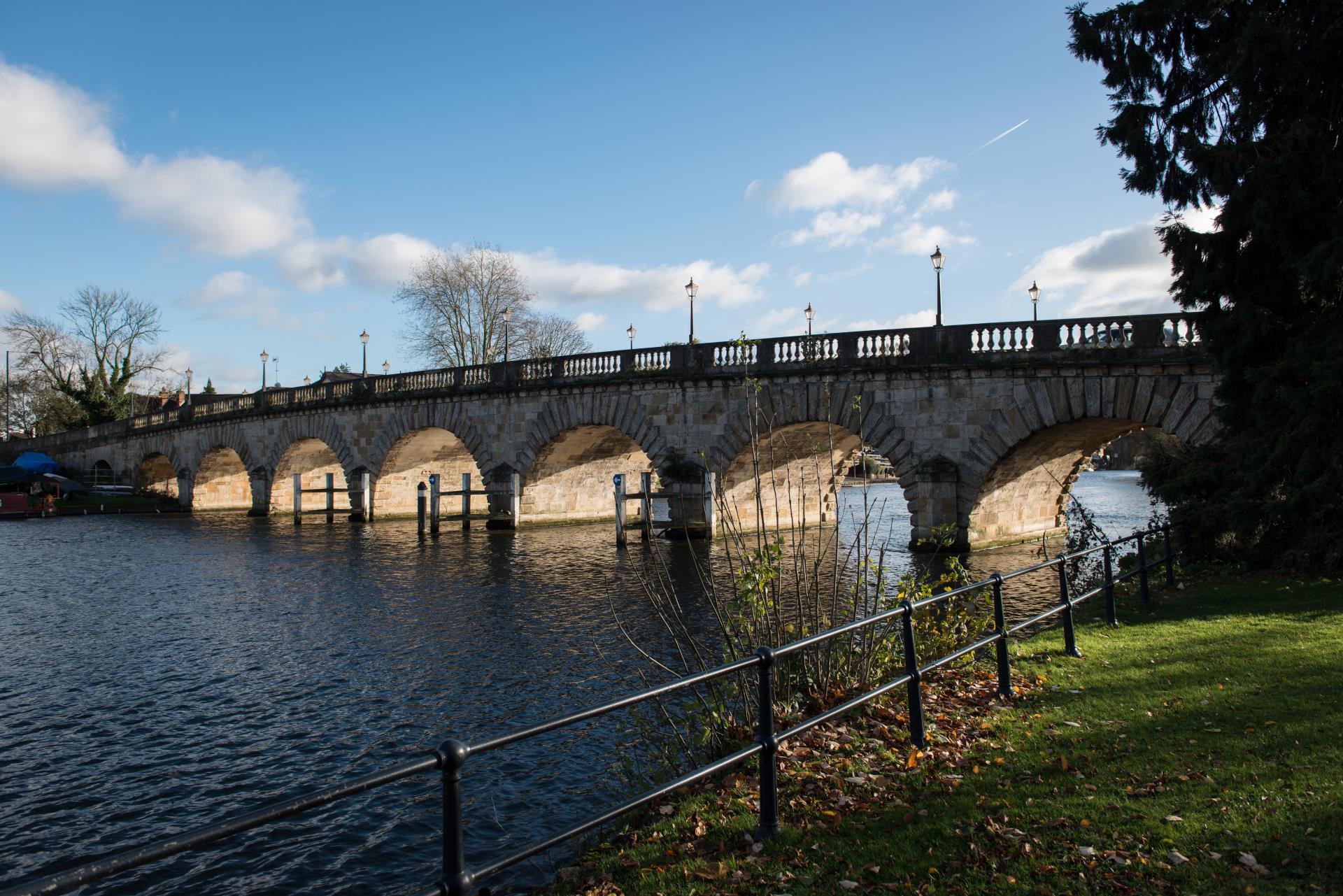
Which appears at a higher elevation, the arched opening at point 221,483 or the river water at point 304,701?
the arched opening at point 221,483

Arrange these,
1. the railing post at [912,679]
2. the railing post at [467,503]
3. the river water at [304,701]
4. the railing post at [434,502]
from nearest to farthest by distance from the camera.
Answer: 1. the railing post at [912,679]
2. the river water at [304,701]
3. the railing post at [434,502]
4. the railing post at [467,503]

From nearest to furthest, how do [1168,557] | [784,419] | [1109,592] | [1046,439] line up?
[1109,592] < [1168,557] < [1046,439] < [784,419]

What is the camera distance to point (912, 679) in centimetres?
555

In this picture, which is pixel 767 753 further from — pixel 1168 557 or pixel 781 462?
pixel 781 462

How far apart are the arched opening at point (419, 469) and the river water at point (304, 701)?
13.7m

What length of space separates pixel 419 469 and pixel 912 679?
33075 millimetres

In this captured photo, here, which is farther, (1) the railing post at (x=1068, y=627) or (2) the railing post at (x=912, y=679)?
(1) the railing post at (x=1068, y=627)

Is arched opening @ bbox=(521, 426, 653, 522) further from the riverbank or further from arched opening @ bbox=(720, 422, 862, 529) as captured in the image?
the riverbank

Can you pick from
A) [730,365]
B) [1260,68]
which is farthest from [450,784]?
[730,365]

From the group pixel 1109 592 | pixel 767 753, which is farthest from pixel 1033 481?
pixel 767 753

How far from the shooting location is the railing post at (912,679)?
543cm

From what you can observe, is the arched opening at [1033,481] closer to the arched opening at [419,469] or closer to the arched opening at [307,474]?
the arched opening at [419,469]

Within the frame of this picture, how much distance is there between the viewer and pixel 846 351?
857 inches

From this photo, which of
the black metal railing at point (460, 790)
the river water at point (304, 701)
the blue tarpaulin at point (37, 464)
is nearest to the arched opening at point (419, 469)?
the river water at point (304, 701)
